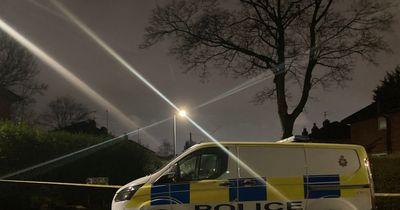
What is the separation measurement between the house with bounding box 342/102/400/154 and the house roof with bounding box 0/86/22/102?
100 ft

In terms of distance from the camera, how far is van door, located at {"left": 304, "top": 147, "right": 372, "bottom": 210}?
1091cm

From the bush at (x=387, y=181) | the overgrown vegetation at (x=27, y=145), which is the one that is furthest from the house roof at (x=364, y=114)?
the overgrown vegetation at (x=27, y=145)

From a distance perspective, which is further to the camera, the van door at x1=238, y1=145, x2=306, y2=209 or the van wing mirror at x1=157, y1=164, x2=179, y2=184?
the van door at x1=238, y1=145, x2=306, y2=209

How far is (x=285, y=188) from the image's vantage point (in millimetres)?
10820

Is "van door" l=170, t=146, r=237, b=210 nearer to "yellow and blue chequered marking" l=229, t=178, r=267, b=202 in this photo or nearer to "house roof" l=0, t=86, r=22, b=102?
"yellow and blue chequered marking" l=229, t=178, r=267, b=202

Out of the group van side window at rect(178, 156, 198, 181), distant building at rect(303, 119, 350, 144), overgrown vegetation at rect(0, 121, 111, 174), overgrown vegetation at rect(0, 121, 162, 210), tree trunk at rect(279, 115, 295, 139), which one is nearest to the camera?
van side window at rect(178, 156, 198, 181)

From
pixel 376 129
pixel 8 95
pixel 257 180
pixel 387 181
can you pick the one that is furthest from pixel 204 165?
pixel 8 95

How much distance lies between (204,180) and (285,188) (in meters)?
1.55

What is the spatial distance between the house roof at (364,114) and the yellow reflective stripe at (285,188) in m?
37.4

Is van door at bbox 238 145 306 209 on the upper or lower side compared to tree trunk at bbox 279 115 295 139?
lower

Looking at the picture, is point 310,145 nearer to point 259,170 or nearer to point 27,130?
point 259,170

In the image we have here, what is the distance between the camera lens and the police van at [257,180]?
1052 cm

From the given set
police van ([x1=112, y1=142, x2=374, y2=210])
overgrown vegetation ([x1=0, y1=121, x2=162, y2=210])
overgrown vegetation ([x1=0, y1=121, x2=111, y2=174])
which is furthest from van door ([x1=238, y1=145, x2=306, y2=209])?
overgrown vegetation ([x1=0, y1=121, x2=111, y2=174])

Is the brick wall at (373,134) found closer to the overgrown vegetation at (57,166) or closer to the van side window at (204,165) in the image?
the overgrown vegetation at (57,166)
